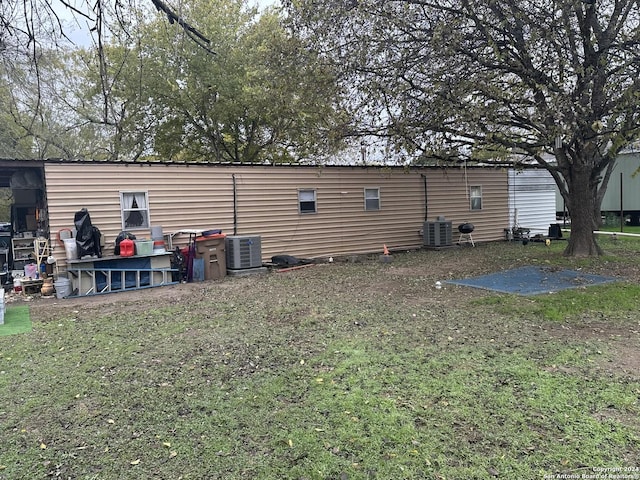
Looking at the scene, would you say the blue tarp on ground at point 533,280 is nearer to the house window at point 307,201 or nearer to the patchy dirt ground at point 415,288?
the patchy dirt ground at point 415,288

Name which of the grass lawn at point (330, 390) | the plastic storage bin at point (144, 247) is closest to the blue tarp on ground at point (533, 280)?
the grass lawn at point (330, 390)

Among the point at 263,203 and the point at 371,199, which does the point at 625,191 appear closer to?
the point at 371,199

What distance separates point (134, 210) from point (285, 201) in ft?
11.9

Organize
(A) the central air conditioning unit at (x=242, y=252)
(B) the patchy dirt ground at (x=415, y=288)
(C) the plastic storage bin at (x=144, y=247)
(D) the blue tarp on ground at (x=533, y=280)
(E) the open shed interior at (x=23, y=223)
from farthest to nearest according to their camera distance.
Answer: (A) the central air conditioning unit at (x=242, y=252)
(E) the open shed interior at (x=23, y=223)
(C) the plastic storage bin at (x=144, y=247)
(D) the blue tarp on ground at (x=533, y=280)
(B) the patchy dirt ground at (x=415, y=288)

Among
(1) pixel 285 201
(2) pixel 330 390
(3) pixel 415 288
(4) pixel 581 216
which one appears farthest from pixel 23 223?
(4) pixel 581 216

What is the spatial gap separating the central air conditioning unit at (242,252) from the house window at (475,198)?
8049 millimetres

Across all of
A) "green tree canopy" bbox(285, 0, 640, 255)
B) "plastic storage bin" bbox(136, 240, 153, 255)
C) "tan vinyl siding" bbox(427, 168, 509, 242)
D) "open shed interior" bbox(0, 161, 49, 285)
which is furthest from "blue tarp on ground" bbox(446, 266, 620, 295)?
"open shed interior" bbox(0, 161, 49, 285)

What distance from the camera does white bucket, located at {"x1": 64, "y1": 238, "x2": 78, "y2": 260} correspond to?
8.12 m

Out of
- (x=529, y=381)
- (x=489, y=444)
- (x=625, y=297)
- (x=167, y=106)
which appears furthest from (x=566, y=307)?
(x=167, y=106)

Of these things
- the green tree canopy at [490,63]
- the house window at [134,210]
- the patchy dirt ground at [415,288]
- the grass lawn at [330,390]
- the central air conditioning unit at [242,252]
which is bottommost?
the grass lawn at [330,390]

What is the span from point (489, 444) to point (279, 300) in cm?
473

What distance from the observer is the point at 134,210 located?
9273mm

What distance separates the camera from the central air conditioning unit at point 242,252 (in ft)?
32.1

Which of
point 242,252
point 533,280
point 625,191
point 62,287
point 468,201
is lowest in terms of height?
point 533,280
